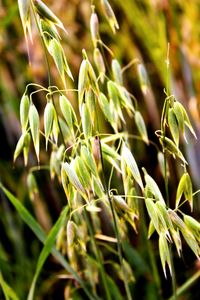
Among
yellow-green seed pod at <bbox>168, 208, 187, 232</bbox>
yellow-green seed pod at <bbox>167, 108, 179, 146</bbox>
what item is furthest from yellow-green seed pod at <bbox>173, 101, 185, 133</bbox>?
yellow-green seed pod at <bbox>168, 208, 187, 232</bbox>

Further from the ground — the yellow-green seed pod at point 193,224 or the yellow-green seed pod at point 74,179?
the yellow-green seed pod at point 74,179

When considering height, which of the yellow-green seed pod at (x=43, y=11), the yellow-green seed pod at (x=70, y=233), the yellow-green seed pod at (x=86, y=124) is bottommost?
the yellow-green seed pod at (x=70, y=233)

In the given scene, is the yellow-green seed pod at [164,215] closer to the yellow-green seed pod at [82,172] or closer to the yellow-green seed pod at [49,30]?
the yellow-green seed pod at [82,172]

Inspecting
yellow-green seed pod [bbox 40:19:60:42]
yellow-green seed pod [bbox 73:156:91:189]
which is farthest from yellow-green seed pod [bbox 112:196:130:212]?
yellow-green seed pod [bbox 40:19:60:42]

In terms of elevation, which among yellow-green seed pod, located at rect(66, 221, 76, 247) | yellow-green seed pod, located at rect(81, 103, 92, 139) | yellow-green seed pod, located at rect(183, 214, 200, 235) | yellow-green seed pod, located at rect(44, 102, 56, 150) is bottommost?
yellow-green seed pod, located at rect(183, 214, 200, 235)

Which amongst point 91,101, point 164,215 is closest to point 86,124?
point 91,101

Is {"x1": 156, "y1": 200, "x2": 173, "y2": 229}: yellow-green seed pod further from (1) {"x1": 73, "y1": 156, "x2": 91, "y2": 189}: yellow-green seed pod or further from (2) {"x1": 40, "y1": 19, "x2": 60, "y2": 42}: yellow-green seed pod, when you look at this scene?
(2) {"x1": 40, "y1": 19, "x2": 60, "y2": 42}: yellow-green seed pod

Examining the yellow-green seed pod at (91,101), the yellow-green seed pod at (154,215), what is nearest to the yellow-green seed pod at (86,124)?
the yellow-green seed pod at (91,101)

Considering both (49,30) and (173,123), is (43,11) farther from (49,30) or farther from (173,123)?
(173,123)

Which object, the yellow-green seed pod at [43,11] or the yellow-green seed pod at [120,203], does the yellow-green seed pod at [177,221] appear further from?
the yellow-green seed pod at [43,11]

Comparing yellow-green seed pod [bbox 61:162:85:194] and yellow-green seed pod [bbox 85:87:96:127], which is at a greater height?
yellow-green seed pod [bbox 85:87:96:127]

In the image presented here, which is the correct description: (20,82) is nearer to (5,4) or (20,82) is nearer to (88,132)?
(5,4)
